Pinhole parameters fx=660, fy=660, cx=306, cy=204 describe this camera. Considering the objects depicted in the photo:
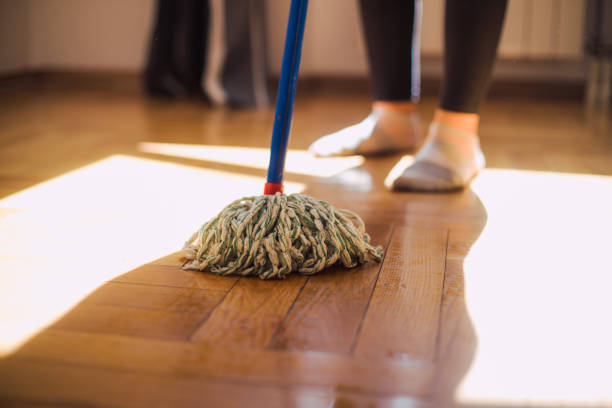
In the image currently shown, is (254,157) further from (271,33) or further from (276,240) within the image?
(271,33)

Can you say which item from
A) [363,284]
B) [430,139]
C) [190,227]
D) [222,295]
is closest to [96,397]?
[222,295]

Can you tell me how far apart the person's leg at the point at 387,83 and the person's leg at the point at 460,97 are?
166 mm

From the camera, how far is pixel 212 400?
0.46 m

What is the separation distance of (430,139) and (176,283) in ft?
2.01

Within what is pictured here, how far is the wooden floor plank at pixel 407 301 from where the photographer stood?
1.78 ft

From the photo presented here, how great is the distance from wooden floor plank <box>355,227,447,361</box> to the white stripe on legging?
4.31 ft

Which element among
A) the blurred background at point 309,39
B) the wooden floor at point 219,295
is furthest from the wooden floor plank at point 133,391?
the blurred background at point 309,39

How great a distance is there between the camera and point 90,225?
34.0 inches

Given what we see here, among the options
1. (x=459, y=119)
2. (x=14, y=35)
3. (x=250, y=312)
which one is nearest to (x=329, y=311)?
(x=250, y=312)

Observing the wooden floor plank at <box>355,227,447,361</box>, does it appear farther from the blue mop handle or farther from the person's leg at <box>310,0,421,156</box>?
the person's leg at <box>310,0,421,156</box>

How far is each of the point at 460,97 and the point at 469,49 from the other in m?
0.08

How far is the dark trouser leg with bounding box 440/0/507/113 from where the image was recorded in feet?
3.45

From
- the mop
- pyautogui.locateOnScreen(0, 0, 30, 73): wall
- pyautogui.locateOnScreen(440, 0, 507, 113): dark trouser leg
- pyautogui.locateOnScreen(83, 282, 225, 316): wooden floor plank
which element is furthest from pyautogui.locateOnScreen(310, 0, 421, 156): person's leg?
pyautogui.locateOnScreen(0, 0, 30, 73): wall

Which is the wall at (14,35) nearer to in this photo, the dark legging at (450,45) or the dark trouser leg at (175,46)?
the dark trouser leg at (175,46)
